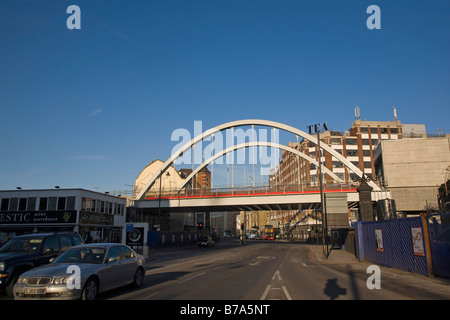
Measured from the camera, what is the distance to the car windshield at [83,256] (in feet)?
31.8

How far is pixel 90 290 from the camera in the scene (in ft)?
29.3

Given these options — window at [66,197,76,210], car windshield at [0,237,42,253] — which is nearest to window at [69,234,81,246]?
car windshield at [0,237,42,253]

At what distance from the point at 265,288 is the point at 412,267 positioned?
8.24 metres

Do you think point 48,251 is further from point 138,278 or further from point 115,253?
point 138,278

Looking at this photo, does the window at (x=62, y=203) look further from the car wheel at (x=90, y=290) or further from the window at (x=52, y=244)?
the car wheel at (x=90, y=290)

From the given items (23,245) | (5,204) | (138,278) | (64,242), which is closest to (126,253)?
(138,278)

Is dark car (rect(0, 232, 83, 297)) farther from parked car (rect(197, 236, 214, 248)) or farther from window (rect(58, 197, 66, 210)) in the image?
→ parked car (rect(197, 236, 214, 248))

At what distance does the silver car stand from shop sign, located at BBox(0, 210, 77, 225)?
98.2ft

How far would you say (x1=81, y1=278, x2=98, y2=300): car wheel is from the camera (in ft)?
28.3

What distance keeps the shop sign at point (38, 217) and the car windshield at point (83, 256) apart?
100 ft

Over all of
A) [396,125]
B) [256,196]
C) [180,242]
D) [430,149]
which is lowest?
[180,242]
